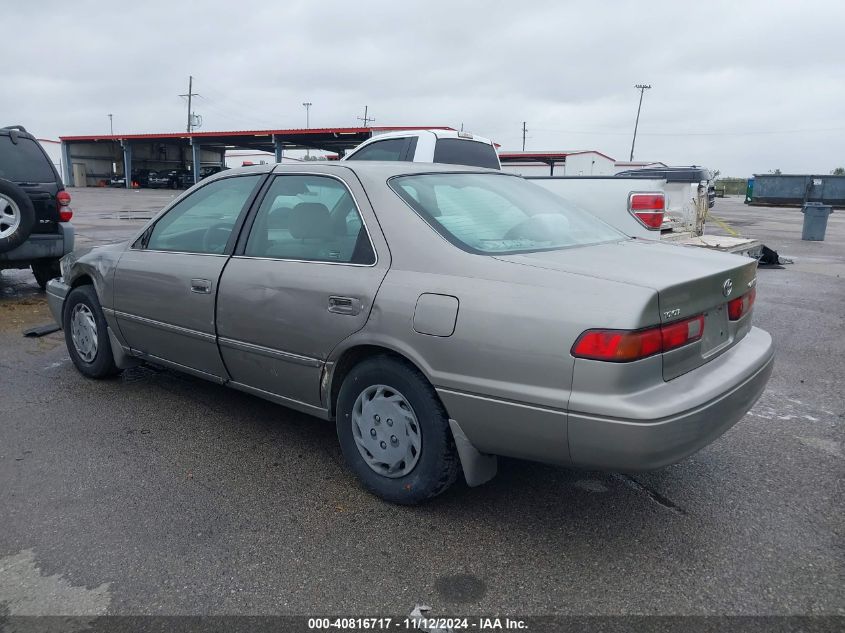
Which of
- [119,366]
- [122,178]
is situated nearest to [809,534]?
[119,366]

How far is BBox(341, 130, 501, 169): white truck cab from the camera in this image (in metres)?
8.02

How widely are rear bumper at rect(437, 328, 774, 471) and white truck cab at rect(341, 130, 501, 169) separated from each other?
18.4ft

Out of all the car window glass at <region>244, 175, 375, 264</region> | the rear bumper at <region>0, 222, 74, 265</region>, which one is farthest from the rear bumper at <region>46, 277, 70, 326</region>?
the rear bumper at <region>0, 222, 74, 265</region>

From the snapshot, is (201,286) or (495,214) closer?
(495,214)

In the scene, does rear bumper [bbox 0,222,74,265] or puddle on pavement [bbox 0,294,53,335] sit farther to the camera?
rear bumper [bbox 0,222,74,265]

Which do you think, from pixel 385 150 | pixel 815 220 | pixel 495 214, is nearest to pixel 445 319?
pixel 495 214

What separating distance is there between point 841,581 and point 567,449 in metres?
1.13

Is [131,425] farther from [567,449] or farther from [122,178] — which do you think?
[122,178]

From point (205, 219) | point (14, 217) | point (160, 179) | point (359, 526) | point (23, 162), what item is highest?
point (23, 162)

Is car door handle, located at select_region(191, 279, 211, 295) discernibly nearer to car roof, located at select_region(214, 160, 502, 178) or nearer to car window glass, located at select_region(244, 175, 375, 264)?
car window glass, located at select_region(244, 175, 375, 264)

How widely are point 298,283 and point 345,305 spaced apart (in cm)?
34

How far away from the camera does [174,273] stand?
148 inches

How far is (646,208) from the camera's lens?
6949mm

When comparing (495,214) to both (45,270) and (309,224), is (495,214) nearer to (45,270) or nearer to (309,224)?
(309,224)
